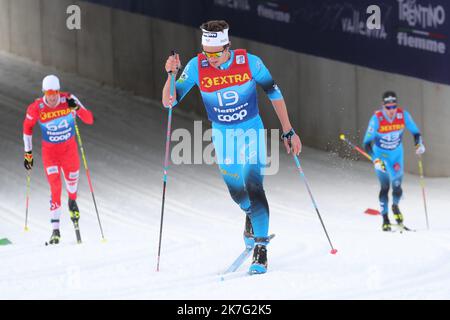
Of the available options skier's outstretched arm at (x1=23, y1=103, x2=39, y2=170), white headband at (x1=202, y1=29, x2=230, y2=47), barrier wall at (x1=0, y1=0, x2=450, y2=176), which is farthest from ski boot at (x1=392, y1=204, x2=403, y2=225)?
white headband at (x1=202, y1=29, x2=230, y2=47)

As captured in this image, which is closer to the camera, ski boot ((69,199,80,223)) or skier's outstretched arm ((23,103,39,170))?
skier's outstretched arm ((23,103,39,170))

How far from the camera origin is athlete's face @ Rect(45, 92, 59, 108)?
12565 mm

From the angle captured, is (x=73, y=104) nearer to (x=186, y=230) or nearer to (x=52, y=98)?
(x=52, y=98)

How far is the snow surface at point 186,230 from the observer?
9.80 meters

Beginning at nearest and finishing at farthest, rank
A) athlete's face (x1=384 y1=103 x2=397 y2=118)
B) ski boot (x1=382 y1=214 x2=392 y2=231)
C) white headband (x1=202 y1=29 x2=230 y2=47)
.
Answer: white headband (x1=202 y1=29 x2=230 y2=47) < ski boot (x1=382 y1=214 x2=392 y2=231) < athlete's face (x1=384 y1=103 x2=397 y2=118)

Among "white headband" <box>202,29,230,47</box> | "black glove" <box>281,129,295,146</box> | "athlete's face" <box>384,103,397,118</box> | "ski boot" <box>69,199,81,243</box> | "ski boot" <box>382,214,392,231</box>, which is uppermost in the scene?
"white headband" <box>202,29,230,47</box>

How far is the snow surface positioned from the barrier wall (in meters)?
0.45

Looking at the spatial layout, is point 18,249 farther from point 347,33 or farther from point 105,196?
point 347,33

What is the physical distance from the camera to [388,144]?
14148mm

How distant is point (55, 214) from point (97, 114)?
8.73 m

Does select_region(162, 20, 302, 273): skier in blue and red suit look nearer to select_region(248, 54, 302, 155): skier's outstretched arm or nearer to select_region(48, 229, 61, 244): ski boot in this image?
select_region(248, 54, 302, 155): skier's outstretched arm

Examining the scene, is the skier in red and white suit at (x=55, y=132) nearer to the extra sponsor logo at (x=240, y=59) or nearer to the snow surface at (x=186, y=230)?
the snow surface at (x=186, y=230)

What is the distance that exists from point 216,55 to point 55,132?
3.21m

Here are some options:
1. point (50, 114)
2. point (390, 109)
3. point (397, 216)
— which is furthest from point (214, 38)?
point (397, 216)
